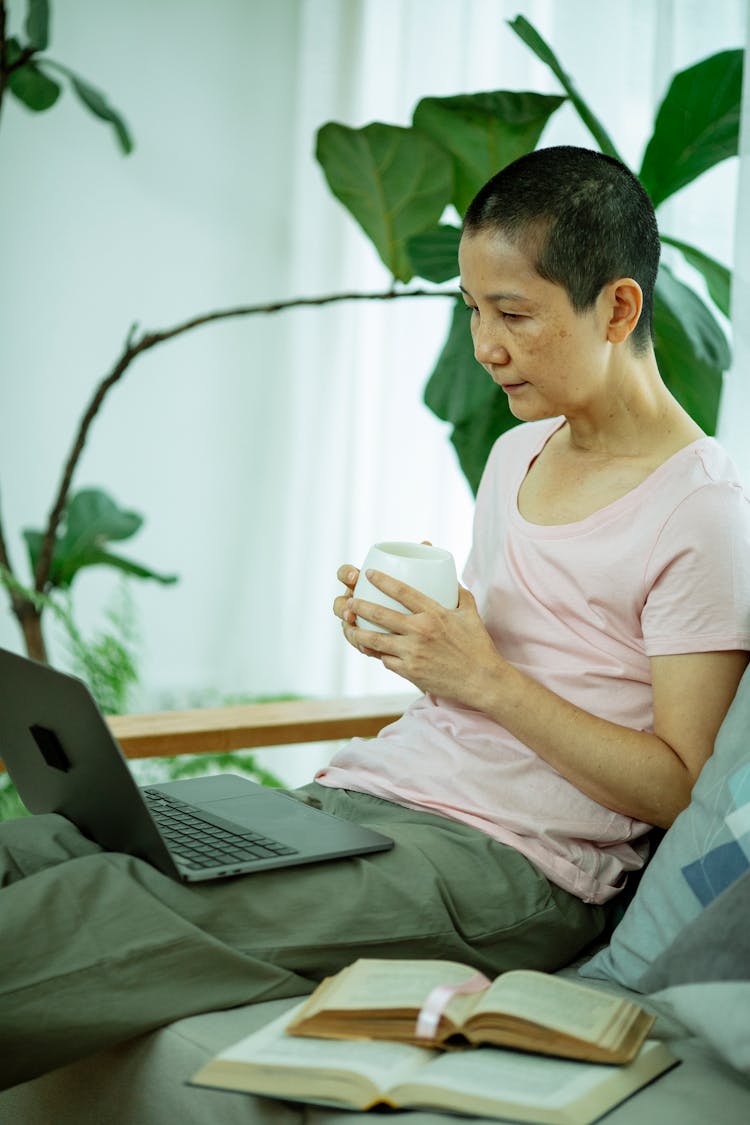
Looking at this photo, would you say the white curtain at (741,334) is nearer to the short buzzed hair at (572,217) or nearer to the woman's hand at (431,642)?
the short buzzed hair at (572,217)

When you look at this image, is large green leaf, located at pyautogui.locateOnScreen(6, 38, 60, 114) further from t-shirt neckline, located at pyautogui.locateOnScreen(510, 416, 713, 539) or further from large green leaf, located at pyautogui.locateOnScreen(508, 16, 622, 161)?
t-shirt neckline, located at pyautogui.locateOnScreen(510, 416, 713, 539)

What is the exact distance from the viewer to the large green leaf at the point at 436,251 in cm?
192

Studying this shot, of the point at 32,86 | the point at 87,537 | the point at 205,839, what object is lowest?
the point at 205,839

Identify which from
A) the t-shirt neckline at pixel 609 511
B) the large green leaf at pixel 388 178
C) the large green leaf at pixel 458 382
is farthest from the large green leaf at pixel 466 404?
the t-shirt neckline at pixel 609 511

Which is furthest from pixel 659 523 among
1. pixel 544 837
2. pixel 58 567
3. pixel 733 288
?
pixel 58 567

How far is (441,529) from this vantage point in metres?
2.92

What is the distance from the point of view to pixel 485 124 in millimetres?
1901

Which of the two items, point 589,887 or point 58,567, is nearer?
point 589,887

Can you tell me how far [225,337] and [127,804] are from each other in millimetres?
2480

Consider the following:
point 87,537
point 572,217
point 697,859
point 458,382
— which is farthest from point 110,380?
point 697,859

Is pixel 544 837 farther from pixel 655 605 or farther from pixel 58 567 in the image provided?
pixel 58 567

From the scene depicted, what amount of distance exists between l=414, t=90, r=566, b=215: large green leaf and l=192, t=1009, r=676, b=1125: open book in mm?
1353

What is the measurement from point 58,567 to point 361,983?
1.68 meters

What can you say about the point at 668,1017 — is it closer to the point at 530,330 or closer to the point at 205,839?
the point at 205,839
